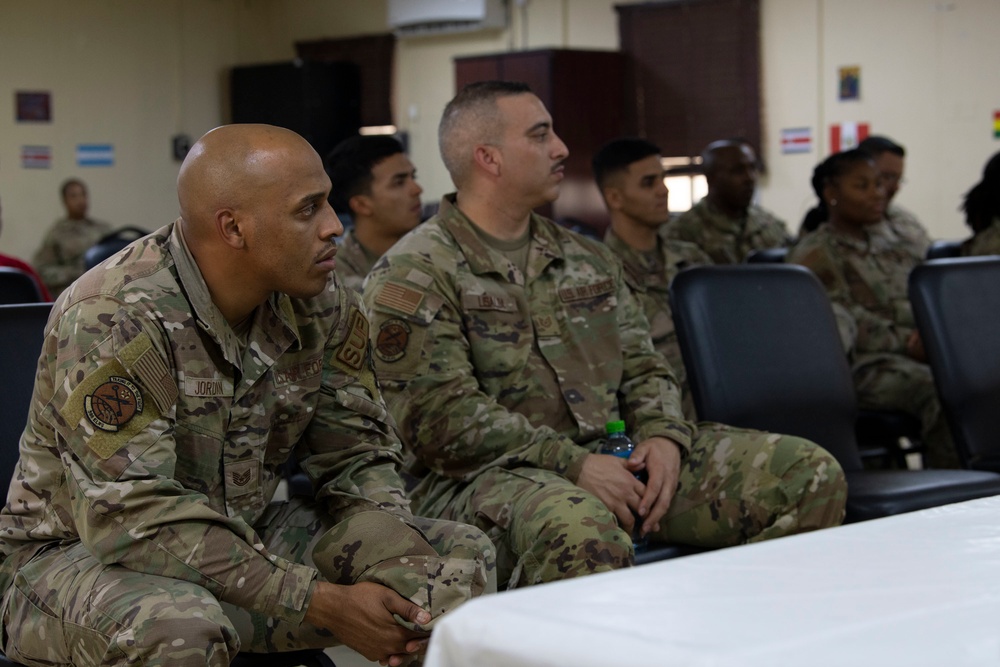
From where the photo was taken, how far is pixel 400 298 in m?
2.27

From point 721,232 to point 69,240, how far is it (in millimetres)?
4890

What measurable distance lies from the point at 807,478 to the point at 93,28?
24.9 ft

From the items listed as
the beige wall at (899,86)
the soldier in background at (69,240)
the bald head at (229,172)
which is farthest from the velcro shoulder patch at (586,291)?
the soldier in background at (69,240)

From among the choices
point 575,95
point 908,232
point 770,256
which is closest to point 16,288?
point 770,256

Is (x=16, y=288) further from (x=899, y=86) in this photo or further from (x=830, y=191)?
(x=899, y=86)

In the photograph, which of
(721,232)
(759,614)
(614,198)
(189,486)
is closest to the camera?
(759,614)

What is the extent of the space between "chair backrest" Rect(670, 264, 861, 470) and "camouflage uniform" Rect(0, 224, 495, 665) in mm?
838

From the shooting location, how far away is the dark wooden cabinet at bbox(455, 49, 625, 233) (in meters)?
7.85

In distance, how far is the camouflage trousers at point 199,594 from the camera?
56.5 inches

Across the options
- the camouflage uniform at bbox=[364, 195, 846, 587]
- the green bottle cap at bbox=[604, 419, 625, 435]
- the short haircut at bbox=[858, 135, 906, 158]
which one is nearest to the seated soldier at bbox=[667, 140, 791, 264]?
the short haircut at bbox=[858, 135, 906, 158]

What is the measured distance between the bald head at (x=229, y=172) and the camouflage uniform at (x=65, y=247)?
6.61m

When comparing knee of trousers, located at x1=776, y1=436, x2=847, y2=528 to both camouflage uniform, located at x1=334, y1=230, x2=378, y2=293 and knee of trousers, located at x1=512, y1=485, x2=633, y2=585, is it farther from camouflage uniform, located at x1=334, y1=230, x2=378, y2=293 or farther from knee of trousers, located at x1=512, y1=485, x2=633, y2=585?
camouflage uniform, located at x1=334, y1=230, x2=378, y2=293

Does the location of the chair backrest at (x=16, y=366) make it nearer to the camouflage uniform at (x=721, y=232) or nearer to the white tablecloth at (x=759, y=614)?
the white tablecloth at (x=759, y=614)

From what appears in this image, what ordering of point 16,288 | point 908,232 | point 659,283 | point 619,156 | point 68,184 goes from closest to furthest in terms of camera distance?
point 16,288 → point 659,283 → point 619,156 → point 908,232 → point 68,184
